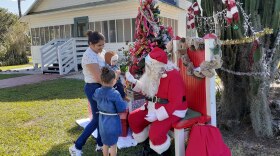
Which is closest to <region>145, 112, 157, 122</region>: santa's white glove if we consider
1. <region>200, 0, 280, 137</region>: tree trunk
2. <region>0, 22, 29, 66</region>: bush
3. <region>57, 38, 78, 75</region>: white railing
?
<region>200, 0, 280, 137</region>: tree trunk

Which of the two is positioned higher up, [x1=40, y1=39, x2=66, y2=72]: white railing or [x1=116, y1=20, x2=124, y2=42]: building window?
[x1=116, y1=20, x2=124, y2=42]: building window

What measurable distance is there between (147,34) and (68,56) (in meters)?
10.2

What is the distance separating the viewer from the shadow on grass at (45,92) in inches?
332

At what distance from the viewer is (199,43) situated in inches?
140

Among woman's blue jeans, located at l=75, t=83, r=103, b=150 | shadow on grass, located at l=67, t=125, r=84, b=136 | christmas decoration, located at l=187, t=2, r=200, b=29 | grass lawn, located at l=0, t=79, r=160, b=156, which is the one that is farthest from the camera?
shadow on grass, located at l=67, t=125, r=84, b=136

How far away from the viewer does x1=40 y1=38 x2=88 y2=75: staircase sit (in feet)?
46.3

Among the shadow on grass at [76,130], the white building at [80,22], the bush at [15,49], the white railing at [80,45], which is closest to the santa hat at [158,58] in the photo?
the shadow on grass at [76,130]

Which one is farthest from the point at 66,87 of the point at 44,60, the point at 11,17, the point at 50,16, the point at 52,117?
the point at 11,17

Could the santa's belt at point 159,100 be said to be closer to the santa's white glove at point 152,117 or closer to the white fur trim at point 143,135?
the santa's white glove at point 152,117

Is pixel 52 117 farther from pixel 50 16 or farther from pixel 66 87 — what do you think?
pixel 50 16

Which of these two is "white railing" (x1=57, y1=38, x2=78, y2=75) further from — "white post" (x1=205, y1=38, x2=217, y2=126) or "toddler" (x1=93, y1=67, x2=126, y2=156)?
"white post" (x1=205, y1=38, x2=217, y2=126)

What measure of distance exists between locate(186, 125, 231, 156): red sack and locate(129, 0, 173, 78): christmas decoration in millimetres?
1785

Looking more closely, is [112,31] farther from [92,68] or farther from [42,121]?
[92,68]

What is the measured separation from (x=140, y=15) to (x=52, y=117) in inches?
123
